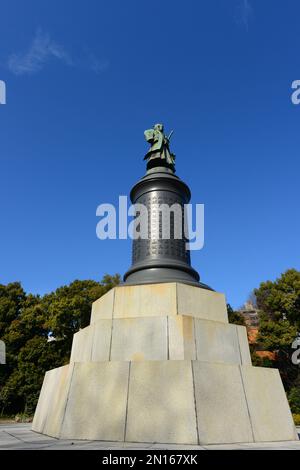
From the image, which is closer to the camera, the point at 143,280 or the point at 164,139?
the point at 143,280

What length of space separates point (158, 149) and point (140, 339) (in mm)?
6345

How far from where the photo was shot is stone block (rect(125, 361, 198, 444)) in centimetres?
511

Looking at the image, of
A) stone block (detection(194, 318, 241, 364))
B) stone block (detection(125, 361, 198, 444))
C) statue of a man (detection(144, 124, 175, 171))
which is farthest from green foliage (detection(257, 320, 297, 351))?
stone block (detection(125, 361, 198, 444))

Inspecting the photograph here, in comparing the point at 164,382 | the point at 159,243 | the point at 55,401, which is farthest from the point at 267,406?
the point at 159,243

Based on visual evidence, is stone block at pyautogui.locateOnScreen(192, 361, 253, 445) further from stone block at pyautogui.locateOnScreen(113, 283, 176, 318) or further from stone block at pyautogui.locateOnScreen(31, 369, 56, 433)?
stone block at pyautogui.locateOnScreen(31, 369, 56, 433)

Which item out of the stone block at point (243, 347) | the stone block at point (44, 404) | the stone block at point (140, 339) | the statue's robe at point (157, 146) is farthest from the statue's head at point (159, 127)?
the stone block at point (44, 404)

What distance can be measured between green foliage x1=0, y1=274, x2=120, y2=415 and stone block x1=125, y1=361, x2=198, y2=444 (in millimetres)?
21412

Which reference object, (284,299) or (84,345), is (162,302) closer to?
(84,345)

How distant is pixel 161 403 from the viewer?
5.41 metres

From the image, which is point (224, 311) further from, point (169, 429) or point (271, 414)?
point (169, 429)

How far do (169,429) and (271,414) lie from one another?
223 centimetres
